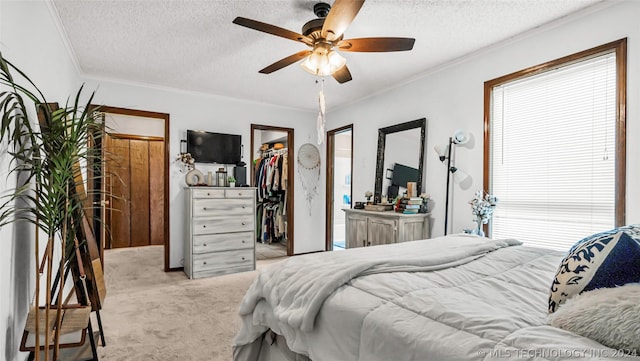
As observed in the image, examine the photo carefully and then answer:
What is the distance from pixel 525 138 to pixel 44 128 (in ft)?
11.1

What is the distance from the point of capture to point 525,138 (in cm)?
275

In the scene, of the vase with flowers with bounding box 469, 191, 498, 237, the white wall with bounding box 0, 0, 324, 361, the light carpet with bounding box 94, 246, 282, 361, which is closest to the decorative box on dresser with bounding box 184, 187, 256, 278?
the light carpet with bounding box 94, 246, 282, 361

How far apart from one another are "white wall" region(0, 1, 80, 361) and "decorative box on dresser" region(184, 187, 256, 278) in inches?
77.6

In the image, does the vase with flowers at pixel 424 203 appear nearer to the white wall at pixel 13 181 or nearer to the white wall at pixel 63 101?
the white wall at pixel 63 101

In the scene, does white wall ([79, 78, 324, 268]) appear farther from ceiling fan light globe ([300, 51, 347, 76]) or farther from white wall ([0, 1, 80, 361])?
ceiling fan light globe ([300, 51, 347, 76])

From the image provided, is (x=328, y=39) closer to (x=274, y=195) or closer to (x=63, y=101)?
(x=63, y=101)

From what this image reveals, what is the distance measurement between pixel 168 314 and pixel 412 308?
2525mm

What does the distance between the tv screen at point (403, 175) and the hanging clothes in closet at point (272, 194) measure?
196 centimetres

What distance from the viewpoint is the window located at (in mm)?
2229

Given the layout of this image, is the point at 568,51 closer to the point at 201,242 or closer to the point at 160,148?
the point at 201,242

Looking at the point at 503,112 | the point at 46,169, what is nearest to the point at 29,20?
the point at 46,169

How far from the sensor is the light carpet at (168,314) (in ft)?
7.19

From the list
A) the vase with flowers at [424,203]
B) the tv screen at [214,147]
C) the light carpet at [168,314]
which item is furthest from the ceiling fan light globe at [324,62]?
the tv screen at [214,147]

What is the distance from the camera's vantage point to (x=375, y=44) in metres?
2.21
